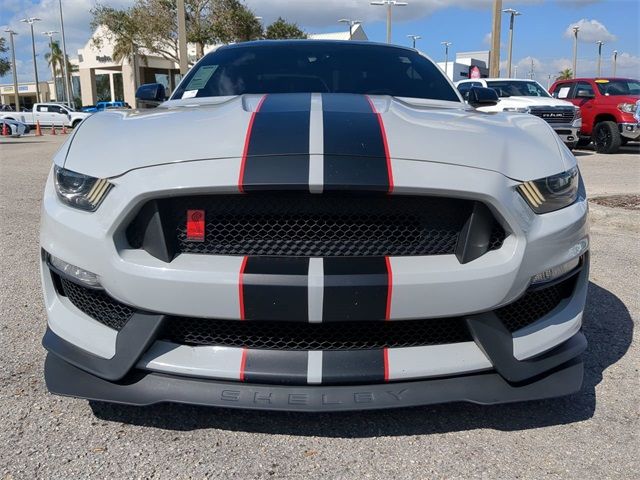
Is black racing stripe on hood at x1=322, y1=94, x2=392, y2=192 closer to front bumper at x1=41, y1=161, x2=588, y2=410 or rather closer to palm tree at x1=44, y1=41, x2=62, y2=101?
front bumper at x1=41, y1=161, x2=588, y2=410

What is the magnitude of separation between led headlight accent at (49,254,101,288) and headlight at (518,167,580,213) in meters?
1.40

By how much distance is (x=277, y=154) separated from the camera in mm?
1807

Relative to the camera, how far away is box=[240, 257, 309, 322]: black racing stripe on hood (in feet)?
5.60

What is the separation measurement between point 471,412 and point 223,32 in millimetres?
32088

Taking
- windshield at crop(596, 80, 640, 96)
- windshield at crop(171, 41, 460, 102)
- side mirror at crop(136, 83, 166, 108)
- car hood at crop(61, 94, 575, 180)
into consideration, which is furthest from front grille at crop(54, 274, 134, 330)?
windshield at crop(596, 80, 640, 96)

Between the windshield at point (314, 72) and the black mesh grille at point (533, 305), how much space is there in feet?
5.05

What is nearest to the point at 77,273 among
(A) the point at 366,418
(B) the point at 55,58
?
(A) the point at 366,418

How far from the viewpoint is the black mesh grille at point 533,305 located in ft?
6.16

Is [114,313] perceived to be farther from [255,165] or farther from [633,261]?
[633,261]

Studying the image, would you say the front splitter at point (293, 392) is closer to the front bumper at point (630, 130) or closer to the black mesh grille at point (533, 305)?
the black mesh grille at point (533, 305)

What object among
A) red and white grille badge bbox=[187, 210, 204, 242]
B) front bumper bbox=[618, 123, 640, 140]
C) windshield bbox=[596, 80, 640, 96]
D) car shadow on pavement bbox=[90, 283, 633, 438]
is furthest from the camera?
windshield bbox=[596, 80, 640, 96]

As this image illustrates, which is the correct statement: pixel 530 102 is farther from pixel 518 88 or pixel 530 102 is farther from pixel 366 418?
pixel 366 418

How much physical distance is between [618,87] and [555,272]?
576 inches

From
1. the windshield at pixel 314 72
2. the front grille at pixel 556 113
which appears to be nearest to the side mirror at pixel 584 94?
the front grille at pixel 556 113
